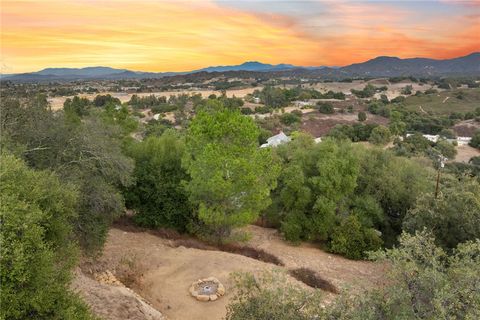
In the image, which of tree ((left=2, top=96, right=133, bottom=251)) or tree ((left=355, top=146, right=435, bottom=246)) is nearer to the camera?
tree ((left=2, top=96, right=133, bottom=251))

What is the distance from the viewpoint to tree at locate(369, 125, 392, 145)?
47.9 meters

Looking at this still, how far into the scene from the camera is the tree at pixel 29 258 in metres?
7.37

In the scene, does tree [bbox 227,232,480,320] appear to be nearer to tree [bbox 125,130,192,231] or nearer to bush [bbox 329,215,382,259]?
bush [bbox 329,215,382,259]

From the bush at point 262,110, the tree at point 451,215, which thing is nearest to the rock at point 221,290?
the tree at point 451,215

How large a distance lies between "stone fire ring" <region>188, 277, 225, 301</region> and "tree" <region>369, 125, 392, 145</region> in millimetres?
37435

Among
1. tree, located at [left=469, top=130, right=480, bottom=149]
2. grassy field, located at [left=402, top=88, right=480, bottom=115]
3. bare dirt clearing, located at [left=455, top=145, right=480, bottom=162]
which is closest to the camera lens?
bare dirt clearing, located at [left=455, top=145, right=480, bottom=162]

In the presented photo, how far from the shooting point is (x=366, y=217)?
2170 centimetres

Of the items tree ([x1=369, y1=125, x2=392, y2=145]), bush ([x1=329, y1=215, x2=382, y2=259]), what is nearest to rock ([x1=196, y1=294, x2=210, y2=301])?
bush ([x1=329, y1=215, x2=382, y2=259])

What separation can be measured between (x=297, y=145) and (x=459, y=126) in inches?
1948

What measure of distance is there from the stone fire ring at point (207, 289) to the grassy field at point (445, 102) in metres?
74.9

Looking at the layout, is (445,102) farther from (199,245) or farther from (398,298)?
(398,298)

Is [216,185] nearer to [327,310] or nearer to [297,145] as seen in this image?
[327,310]

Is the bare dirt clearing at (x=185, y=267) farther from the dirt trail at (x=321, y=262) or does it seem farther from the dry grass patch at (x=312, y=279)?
the dry grass patch at (x=312, y=279)

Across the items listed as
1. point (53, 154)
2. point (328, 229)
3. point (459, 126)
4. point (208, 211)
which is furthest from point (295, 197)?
point (459, 126)
